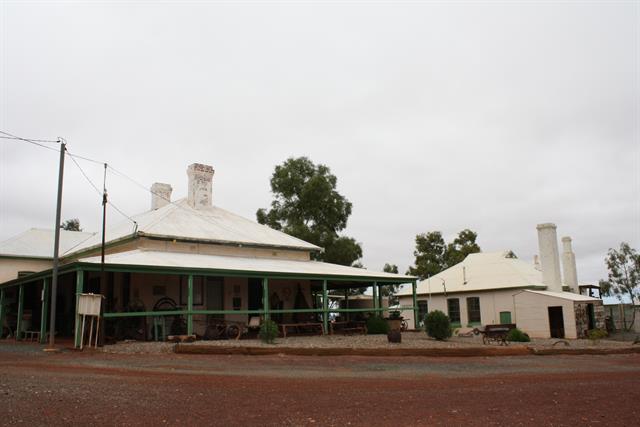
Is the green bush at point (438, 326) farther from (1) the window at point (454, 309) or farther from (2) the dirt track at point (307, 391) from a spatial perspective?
(1) the window at point (454, 309)

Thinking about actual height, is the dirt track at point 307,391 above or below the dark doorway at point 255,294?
below

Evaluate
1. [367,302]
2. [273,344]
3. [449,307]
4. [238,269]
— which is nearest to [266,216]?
[367,302]

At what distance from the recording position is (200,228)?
80.5ft

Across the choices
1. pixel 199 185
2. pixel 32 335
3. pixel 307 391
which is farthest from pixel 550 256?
pixel 32 335

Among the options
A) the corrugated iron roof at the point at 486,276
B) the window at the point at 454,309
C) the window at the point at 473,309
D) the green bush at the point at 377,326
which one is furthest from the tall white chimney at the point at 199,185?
the window at the point at 473,309

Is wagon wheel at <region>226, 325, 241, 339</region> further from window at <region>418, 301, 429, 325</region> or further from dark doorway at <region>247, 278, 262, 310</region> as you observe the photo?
window at <region>418, 301, 429, 325</region>

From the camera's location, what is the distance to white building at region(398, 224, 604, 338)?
2617 centimetres

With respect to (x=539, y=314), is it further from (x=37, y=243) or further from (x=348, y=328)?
(x=37, y=243)

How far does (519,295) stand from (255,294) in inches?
498

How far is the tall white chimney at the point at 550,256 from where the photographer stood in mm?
28891

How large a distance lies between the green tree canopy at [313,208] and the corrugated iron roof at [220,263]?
14.1 metres

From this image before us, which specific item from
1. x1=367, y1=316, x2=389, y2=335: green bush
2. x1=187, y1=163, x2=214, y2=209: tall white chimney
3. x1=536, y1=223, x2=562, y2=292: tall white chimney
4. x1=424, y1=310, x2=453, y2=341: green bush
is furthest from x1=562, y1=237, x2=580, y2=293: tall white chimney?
x1=187, y1=163, x2=214, y2=209: tall white chimney

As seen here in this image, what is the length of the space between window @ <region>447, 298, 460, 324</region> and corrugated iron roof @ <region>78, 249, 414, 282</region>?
22.4 feet

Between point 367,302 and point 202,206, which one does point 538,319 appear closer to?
point 367,302
